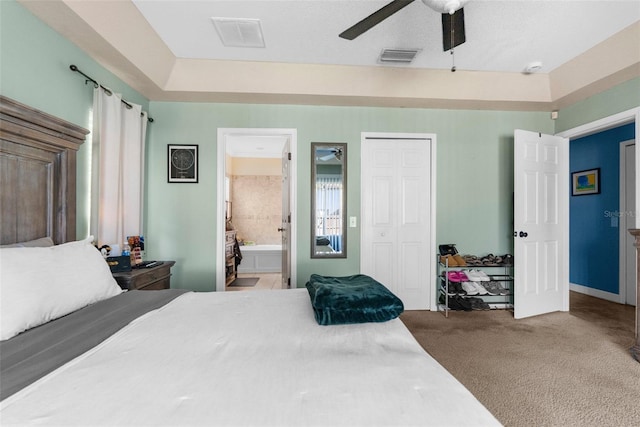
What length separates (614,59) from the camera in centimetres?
248

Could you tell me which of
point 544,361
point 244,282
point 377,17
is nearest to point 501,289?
point 544,361

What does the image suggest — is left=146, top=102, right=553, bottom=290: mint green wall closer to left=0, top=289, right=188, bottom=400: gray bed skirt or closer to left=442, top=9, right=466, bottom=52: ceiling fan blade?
left=442, top=9, right=466, bottom=52: ceiling fan blade

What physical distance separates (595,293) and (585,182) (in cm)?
154

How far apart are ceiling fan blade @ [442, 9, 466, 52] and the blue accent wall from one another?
342 cm

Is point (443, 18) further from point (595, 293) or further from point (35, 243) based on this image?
point (595, 293)

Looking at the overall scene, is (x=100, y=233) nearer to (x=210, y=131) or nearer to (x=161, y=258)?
(x=161, y=258)

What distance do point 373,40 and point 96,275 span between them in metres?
2.64

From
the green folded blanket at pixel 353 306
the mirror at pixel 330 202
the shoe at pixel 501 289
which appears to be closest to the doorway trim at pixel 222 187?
the mirror at pixel 330 202

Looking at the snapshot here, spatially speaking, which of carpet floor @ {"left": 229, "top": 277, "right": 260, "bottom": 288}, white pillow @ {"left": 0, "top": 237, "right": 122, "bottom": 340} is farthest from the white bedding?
carpet floor @ {"left": 229, "top": 277, "right": 260, "bottom": 288}

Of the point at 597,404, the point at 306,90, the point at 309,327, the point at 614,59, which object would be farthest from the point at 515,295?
the point at 306,90

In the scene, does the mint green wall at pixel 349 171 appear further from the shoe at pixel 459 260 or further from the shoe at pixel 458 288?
the shoe at pixel 458 288

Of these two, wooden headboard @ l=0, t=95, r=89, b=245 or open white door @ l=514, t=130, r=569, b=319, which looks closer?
wooden headboard @ l=0, t=95, r=89, b=245

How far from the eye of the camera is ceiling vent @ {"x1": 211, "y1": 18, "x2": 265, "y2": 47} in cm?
223

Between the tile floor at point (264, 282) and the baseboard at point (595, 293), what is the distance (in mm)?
A: 4392
